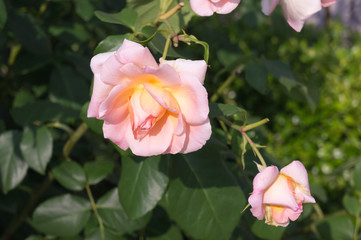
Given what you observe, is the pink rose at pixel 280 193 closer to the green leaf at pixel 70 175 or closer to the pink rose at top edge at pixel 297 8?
the pink rose at top edge at pixel 297 8

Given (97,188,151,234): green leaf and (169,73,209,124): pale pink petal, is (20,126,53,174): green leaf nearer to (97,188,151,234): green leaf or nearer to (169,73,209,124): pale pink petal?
(97,188,151,234): green leaf

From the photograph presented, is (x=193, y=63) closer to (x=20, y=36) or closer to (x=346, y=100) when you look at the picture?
(x=20, y=36)

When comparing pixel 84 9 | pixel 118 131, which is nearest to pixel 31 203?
pixel 84 9

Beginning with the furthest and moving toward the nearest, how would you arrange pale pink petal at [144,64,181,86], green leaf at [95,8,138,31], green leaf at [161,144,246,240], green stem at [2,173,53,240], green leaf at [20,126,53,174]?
green stem at [2,173,53,240]
green leaf at [20,126,53,174]
green leaf at [161,144,246,240]
green leaf at [95,8,138,31]
pale pink petal at [144,64,181,86]

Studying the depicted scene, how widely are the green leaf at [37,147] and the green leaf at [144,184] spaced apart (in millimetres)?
230

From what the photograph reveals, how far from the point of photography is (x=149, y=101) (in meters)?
0.59

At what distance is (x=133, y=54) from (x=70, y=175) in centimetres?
58

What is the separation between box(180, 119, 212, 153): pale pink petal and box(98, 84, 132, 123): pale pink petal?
0.29 ft

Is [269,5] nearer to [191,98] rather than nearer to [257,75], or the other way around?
[191,98]

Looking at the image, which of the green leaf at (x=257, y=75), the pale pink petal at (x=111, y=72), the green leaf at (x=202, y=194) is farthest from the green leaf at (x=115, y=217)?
the pale pink petal at (x=111, y=72)

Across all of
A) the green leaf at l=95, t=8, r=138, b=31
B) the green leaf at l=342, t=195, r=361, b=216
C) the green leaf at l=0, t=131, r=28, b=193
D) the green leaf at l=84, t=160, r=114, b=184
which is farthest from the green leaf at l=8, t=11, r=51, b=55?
the green leaf at l=342, t=195, r=361, b=216

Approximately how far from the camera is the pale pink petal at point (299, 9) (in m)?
0.65

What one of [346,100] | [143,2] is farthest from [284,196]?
[346,100]

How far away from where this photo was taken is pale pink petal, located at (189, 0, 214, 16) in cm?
66
